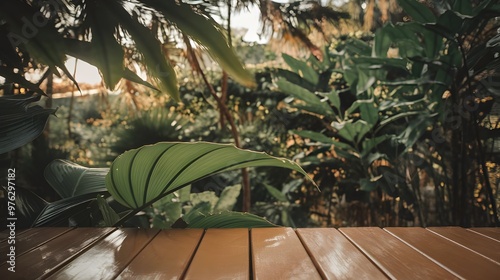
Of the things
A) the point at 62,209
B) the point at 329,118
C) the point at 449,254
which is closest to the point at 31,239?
the point at 62,209

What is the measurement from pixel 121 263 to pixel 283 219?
213 centimetres

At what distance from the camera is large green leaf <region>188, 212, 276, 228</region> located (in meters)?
1.04

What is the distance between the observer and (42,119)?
0.77 metres

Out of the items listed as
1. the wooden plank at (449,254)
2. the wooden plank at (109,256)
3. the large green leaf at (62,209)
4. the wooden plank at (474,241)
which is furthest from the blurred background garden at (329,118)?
the wooden plank at (474,241)

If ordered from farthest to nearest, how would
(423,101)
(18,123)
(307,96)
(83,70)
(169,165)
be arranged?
(307,96) → (423,101) → (83,70) → (169,165) → (18,123)

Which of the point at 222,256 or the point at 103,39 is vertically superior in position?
the point at 103,39

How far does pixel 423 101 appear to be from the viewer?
204 cm

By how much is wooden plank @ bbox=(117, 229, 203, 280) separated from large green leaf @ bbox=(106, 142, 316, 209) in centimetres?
11

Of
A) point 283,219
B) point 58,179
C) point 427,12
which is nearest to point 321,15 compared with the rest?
point 427,12

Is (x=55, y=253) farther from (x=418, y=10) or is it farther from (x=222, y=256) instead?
(x=418, y=10)

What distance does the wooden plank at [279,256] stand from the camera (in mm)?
706

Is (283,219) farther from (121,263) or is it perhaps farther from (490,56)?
(121,263)

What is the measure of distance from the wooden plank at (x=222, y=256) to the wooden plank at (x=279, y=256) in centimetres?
2

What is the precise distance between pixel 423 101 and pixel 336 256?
4.88 ft
